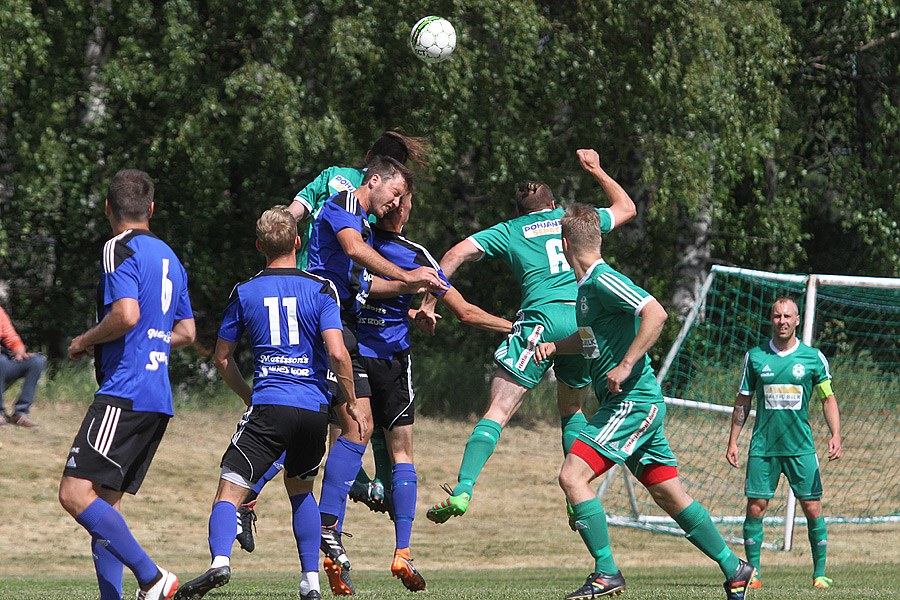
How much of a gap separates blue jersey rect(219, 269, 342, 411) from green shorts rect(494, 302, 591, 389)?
172 centimetres

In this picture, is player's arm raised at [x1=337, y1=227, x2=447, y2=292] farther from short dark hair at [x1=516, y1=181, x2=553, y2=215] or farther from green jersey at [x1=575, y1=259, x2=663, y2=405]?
short dark hair at [x1=516, y1=181, x2=553, y2=215]

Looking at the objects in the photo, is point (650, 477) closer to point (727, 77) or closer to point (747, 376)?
point (747, 376)

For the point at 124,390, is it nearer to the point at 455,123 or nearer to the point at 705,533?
the point at 705,533

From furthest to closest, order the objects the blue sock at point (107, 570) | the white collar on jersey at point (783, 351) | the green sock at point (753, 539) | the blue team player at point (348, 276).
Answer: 1. the white collar on jersey at point (783, 351)
2. the green sock at point (753, 539)
3. the blue team player at point (348, 276)
4. the blue sock at point (107, 570)

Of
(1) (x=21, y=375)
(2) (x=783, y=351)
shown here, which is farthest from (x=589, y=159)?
(1) (x=21, y=375)

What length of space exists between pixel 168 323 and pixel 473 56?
9.55m

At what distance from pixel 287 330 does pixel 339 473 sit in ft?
4.96

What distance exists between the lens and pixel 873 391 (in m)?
14.5

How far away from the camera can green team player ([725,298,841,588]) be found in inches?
332

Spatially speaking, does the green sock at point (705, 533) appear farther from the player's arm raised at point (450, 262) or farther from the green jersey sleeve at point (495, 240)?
the green jersey sleeve at point (495, 240)

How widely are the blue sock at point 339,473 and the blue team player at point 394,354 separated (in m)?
0.35

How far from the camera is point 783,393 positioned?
8578mm

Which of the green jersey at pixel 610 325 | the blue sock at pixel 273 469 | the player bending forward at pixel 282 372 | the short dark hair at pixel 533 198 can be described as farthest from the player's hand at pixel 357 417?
the short dark hair at pixel 533 198

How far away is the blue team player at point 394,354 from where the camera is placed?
6.70 m
